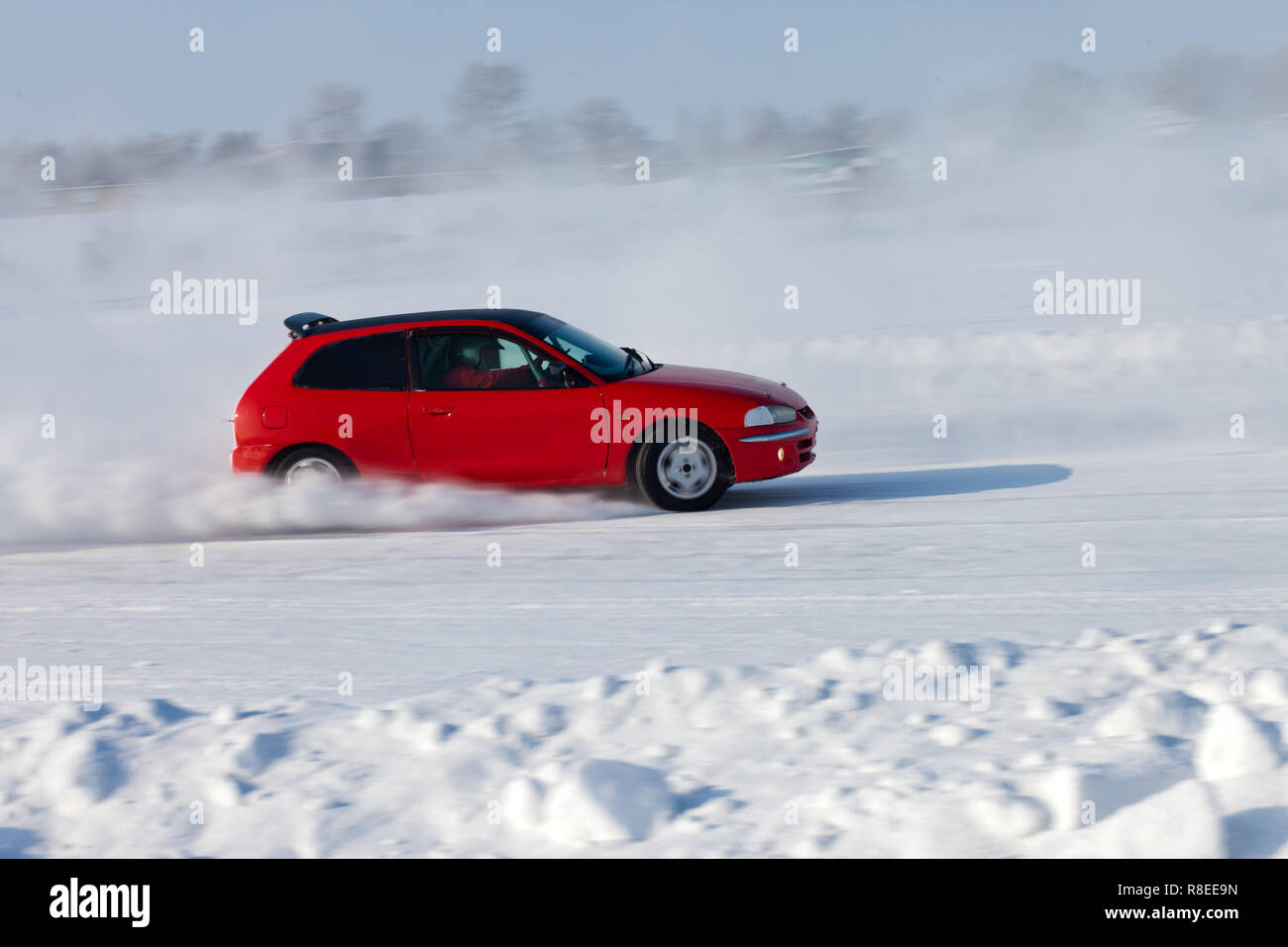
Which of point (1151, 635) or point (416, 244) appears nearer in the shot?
point (1151, 635)

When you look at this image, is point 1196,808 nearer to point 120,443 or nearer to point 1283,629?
point 1283,629

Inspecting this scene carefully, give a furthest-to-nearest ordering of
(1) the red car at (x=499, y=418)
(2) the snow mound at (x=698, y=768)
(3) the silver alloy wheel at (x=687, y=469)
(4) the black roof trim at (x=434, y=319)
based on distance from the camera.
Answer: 1. (4) the black roof trim at (x=434, y=319)
2. (3) the silver alloy wheel at (x=687, y=469)
3. (1) the red car at (x=499, y=418)
4. (2) the snow mound at (x=698, y=768)

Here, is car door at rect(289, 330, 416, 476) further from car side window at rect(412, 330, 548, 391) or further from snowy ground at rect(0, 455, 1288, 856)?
snowy ground at rect(0, 455, 1288, 856)

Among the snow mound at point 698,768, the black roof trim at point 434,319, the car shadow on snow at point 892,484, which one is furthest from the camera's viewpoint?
the car shadow on snow at point 892,484

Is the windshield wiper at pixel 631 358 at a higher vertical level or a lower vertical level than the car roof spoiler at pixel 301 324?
lower

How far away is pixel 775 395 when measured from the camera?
29.7ft

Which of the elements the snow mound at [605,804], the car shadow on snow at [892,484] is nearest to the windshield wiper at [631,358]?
the car shadow on snow at [892,484]

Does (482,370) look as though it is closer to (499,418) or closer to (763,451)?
(499,418)

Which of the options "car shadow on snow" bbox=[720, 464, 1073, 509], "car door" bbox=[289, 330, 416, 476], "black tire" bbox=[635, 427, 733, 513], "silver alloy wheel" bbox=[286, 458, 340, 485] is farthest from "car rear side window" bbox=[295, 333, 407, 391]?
"car shadow on snow" bbox=[720, 464, 1073, 509]

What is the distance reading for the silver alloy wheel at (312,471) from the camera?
890cm

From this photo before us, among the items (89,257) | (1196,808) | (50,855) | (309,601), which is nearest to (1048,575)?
(1196,808)

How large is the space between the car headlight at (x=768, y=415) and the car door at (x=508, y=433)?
0.95 m

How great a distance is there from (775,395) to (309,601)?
3.56 meters

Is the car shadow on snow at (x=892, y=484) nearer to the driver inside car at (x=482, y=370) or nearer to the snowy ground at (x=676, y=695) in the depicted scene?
the snowy ground at (x=676, y=695)
